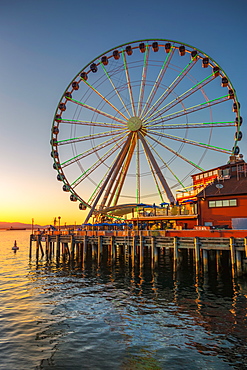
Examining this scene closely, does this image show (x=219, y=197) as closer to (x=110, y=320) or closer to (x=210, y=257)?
(x=210, y=257)

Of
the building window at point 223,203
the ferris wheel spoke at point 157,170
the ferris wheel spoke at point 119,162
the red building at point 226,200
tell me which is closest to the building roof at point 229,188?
the red building at point 226,200

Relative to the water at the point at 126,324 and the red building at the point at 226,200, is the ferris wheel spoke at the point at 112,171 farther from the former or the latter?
the water at the point at 126,324

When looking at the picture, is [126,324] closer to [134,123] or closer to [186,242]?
[186,242]

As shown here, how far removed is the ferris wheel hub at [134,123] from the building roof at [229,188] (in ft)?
44.1

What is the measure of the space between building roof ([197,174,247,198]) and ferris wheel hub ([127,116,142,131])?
13.4 m

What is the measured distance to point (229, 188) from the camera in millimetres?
33000

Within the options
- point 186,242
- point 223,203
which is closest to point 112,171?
point 223,203

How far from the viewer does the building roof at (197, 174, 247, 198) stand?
3194 centimetres

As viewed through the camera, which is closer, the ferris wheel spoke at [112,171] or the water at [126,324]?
the water at [126,324]

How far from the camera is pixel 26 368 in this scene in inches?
393

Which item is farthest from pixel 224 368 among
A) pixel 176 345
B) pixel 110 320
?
pixel 110 320

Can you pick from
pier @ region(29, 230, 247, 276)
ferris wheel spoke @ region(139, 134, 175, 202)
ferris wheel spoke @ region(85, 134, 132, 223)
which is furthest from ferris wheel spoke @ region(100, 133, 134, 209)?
pier @ region(29, 230, 247, 276)

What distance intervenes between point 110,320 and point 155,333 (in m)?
2.76

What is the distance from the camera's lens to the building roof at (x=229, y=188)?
31.9 m
